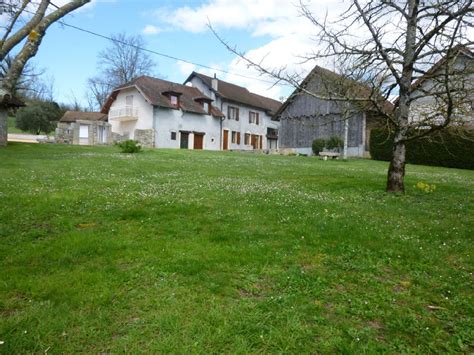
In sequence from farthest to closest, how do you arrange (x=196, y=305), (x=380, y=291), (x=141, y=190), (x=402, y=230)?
(x=141, y=190) → (x=402, y=230) → (x=380, y=291) → (x=196, y=305)

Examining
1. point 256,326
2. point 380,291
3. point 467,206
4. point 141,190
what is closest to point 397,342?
point 380,291

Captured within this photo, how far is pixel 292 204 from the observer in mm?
7938

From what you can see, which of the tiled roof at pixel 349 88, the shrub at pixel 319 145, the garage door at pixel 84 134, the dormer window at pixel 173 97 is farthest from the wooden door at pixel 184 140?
the tiled roof at pixel 349 88

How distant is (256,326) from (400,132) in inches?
310

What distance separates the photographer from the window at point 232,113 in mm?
46656

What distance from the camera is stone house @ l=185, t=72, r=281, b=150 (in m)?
46.1

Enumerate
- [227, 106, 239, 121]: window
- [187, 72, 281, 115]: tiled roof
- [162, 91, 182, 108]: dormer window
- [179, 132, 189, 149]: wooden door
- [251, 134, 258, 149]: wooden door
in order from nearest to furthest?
[162, 91, 182, 108]: dormer window → [179, 132, 189, 149]: wooden door → [187, 72, 281, 115]: tiled roof → [227, 106, 239, 121]: window → [251, 134, 258, 149]: wooden door

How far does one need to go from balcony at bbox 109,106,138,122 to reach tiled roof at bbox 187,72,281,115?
11141 mm

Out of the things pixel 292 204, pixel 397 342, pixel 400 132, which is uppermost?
pixel 400 132

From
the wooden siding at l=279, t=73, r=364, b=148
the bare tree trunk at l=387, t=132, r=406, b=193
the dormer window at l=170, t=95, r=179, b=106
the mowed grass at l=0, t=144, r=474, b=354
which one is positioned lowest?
the mowed grass at l=0, t=144, r=474, b=354

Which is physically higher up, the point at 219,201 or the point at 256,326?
the point at 219,201

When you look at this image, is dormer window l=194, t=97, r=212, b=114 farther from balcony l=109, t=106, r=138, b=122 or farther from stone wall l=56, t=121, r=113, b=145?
stone wall l=56, t=121, r=113, b=145

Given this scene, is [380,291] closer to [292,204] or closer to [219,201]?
[292,204]

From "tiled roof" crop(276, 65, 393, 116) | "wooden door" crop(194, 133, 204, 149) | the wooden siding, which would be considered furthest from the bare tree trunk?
"wooden door" crop(194, 133, 204, 149)
